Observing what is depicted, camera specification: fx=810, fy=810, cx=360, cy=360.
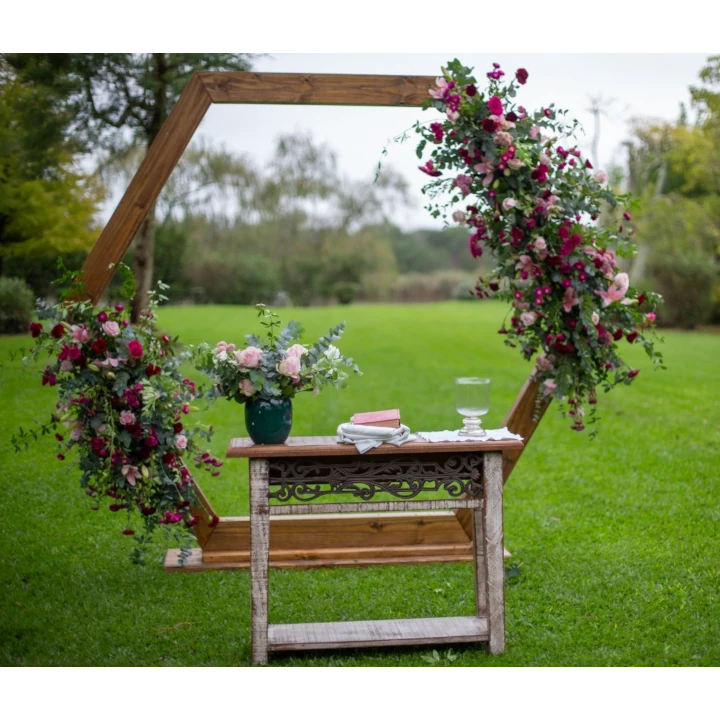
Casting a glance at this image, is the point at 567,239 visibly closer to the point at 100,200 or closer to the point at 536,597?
the point at 536,597

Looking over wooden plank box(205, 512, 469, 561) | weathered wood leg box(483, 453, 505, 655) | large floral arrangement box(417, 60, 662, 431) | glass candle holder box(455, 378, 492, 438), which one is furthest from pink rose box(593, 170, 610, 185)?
wooden plank box(205, 512, 469, 561)

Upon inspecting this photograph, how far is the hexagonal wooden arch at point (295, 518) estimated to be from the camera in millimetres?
3074

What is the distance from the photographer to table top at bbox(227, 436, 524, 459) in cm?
255

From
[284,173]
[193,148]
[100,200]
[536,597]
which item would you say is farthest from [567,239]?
[284,173]

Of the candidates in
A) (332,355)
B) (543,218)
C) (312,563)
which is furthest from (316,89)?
(312,563)

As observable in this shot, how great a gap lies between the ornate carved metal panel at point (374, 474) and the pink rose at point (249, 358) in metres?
0.32

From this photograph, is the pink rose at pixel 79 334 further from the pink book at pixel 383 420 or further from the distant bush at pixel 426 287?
the distant bush at pixel 426 287

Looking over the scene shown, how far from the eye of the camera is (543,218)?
313 cm

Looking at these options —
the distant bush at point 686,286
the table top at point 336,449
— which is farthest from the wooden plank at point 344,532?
the distant bush at point 686,286

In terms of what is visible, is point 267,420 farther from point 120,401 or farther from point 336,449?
point 120,401

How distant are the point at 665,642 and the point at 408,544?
47.3 inches

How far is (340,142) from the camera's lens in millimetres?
14406

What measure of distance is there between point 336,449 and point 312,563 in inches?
47.4

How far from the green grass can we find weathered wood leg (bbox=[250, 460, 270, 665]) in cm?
11
